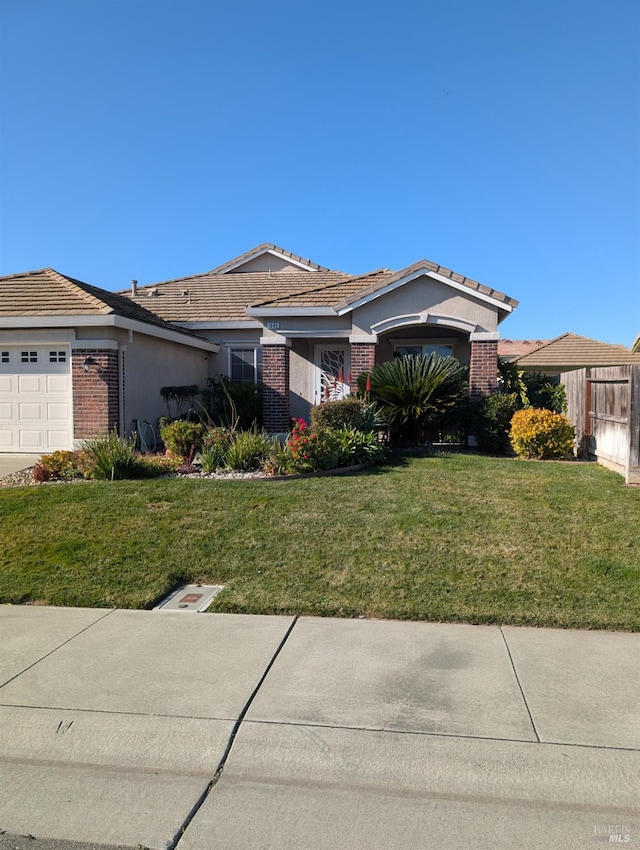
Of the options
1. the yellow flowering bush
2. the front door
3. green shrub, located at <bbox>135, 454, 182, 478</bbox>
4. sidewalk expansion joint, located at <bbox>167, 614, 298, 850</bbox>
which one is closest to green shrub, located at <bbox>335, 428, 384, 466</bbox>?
green shrub, located at <bbox>135, 454, 182, 478</bbox>

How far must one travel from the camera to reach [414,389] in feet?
43.7

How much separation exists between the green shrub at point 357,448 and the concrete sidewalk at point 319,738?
5747 millimetres

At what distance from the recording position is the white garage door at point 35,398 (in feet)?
42.6

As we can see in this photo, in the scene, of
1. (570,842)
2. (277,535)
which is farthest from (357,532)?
(570,842)

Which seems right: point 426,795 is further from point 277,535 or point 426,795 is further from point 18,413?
point 18,413

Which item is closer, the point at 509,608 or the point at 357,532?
the point at 509,608

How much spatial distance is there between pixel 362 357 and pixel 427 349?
2943mm

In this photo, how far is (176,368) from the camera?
52.2 feet

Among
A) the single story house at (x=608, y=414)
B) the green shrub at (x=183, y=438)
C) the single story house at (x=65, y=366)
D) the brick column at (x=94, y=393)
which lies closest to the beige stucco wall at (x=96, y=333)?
the single story house at (x=65, y=366)

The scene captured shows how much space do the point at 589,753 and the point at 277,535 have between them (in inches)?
174

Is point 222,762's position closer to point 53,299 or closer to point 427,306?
point 53,299

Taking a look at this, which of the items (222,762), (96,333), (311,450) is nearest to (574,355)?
(311,450)

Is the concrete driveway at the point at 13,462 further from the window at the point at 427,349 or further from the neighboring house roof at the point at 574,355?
the neighboring house roof at the point at 574,355

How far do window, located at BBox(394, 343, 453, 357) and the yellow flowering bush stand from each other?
4.86m
